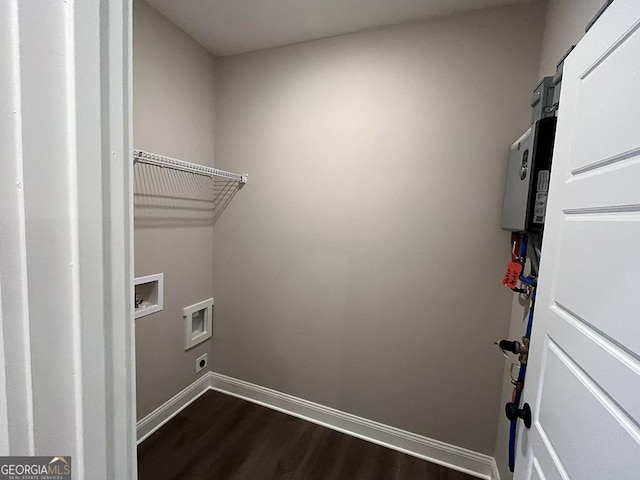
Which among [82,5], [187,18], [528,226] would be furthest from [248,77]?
[528,226]

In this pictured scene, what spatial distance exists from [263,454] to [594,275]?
6.34ft

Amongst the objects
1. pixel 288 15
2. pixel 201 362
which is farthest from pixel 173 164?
pixel 201 362

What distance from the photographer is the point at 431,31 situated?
→ 154 cm

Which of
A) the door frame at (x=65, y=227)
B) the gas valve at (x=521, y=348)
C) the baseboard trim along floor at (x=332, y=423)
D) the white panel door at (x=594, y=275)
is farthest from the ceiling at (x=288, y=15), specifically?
the baseboard trim along floor at (x=332, y=423)

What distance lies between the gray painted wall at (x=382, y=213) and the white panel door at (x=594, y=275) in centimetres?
73

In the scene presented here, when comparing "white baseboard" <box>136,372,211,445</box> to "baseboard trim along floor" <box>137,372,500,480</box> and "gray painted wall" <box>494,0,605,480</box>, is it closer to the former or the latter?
"baseboard trim along floor" <box>137,372,500,480</box>

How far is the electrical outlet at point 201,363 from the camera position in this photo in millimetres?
2166

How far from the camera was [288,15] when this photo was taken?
5.15 feet

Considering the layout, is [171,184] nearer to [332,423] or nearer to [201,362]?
[201,362]

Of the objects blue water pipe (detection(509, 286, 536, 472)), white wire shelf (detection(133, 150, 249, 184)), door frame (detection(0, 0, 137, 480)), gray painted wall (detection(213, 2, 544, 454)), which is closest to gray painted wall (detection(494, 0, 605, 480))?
gray painted wall (detection(213, 2, 544, 454))

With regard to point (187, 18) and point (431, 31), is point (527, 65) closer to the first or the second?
point (431, 31)

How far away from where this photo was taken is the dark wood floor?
1.57m

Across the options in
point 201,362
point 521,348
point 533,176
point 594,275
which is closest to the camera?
point 594,275

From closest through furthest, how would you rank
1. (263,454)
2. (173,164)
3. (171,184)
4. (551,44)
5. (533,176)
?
(533,176)
(551,44)
(173,164)
(263,454)
(171,184)
